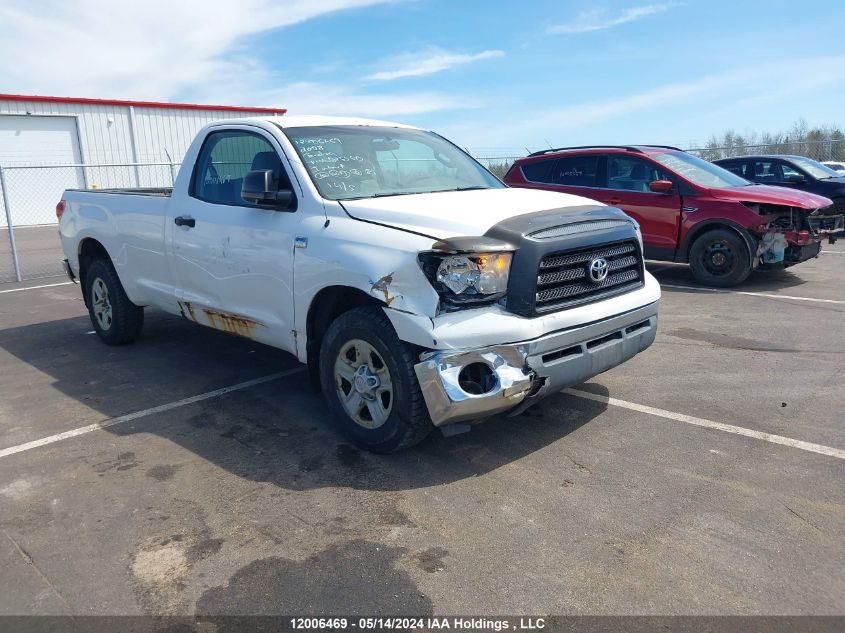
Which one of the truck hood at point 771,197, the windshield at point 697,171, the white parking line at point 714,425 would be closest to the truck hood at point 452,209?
the white parking line at point 714,425

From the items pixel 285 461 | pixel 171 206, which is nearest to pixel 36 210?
pixel 171 206

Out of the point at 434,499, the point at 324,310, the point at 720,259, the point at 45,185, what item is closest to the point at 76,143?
the point at 45,185

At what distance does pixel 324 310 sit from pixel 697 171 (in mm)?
7385

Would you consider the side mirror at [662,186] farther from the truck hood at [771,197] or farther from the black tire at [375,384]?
the black tire at [375,384]

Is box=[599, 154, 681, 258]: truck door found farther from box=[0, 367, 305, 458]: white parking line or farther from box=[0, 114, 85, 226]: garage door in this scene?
box=[0, 114, 85, 226]: garage door

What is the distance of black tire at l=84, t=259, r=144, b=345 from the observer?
6.70 metres

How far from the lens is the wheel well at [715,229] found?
9.01 m

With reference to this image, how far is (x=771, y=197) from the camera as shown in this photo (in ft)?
29.9

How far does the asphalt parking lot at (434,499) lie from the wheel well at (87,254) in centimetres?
145

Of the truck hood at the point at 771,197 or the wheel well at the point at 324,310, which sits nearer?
the wheel well at the point at 324,310

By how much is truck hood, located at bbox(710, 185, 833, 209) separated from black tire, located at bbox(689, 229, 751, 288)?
1.56 ft

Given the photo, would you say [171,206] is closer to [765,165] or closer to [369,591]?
[369,591]

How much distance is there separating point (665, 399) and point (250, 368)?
136 inches

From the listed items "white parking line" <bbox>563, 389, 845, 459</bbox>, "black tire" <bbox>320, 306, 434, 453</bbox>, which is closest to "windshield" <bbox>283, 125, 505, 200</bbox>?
"black tire" <bbox>320, 306, 434, 453</bbox>
